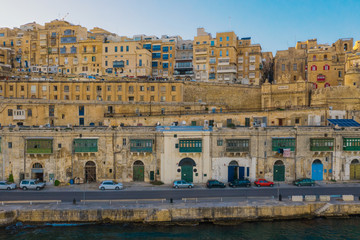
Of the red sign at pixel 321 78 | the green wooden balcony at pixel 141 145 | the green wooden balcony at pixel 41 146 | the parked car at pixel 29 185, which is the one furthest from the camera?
the red sign at pixel 321 78

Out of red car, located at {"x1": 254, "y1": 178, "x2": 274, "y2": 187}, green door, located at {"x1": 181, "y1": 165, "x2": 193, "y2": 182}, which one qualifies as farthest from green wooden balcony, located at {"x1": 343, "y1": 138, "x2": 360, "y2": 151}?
green door, located at {"x1": 181, "y1": 165, "x2": 193, "y2": 182}

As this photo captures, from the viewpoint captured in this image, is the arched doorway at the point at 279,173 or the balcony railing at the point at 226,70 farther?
the balcony railing at the point at 226,70

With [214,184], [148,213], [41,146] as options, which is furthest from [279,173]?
[41,146]

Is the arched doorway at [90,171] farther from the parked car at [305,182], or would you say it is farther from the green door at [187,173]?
the parked car at [305,182]

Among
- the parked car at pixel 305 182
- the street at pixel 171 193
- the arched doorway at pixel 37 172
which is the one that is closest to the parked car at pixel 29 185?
the street at pixel 171 193

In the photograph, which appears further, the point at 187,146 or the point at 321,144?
the point at 321,144

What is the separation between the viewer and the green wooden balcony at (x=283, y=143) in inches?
1608

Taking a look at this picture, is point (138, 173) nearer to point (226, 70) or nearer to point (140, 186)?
point (140, 186)

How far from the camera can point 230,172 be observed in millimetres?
40906

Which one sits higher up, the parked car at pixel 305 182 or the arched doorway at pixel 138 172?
the arched doorway at pixel 138 172

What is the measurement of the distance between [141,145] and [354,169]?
2849cm

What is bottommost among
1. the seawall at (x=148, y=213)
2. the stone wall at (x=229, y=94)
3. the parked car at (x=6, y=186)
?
the seawall at (x=148, y=213)

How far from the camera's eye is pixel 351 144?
41.1 m

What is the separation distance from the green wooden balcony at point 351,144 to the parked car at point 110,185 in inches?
1161
